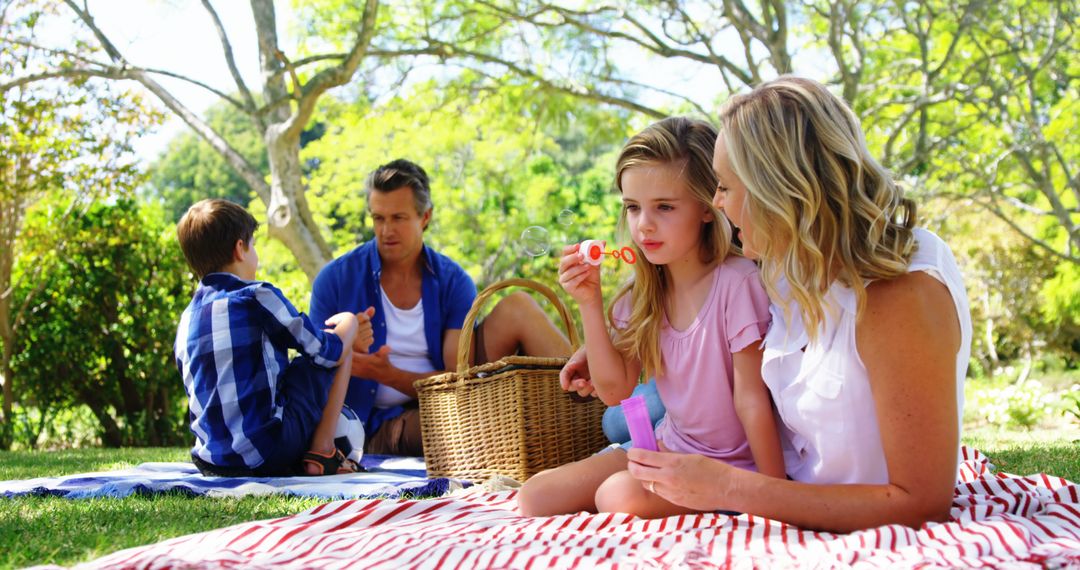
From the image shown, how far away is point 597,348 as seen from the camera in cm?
269

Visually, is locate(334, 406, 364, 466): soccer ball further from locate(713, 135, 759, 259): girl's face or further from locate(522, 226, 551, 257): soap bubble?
locate(713, 135, 759, 259): girl's face

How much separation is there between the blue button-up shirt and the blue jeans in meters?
1.32

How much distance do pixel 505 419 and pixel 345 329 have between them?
35.8 inches

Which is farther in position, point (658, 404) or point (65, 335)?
point (65, 335)

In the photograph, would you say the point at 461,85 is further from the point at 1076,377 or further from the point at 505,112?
the point at 1076,377

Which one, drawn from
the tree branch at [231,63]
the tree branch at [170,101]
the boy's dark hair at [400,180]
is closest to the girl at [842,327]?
the boy's dark hair at [400,180]

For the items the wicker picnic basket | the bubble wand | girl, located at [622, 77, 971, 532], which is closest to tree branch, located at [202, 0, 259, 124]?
the wicker picnic basket

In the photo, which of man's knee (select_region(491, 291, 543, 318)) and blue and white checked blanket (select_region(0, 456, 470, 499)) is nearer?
blue and white checked blanket (select_region(0, 456, 470, 499))

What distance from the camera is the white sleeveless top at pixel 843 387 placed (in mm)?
2053

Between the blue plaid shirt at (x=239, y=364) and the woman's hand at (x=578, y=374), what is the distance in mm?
1333

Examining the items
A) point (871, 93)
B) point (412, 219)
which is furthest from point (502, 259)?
point (412, 219)

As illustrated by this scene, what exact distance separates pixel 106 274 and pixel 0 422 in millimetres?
1407

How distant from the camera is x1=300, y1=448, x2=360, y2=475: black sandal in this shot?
13.1 feet

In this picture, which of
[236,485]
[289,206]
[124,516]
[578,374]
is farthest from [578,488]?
[289,206]
